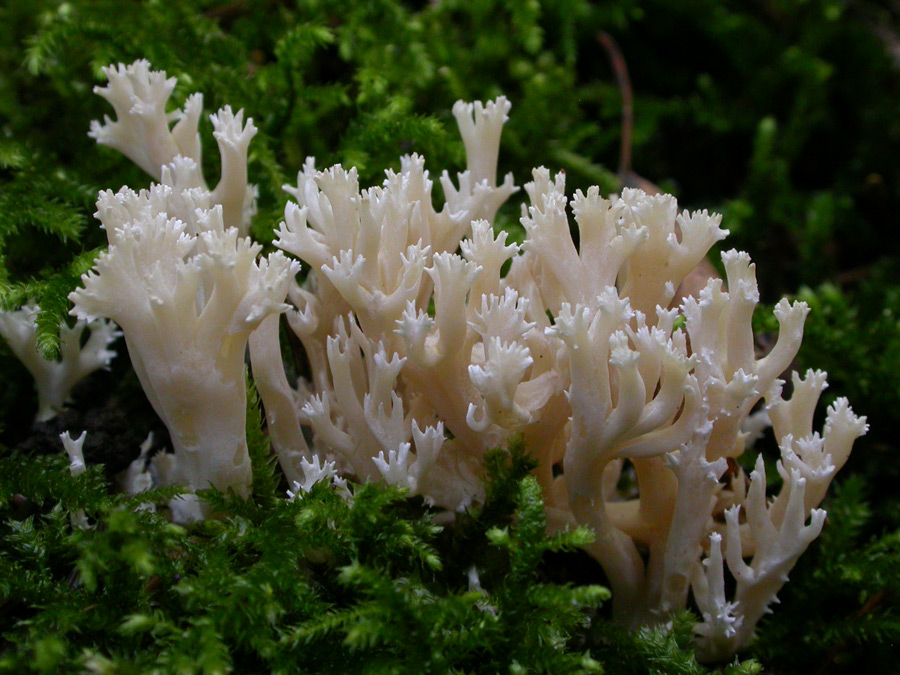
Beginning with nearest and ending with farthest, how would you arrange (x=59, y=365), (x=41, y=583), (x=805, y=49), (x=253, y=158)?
(x=41, y=583)
(x=59, y=365)
(x=253, y=158)
(x=805, y=49)

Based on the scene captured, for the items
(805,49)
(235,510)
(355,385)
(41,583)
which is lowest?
(41,583)

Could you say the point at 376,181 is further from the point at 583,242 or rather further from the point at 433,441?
the point at 433,441

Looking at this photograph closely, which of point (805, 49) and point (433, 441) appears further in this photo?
point (805, 49)

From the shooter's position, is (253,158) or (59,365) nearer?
(59,365)

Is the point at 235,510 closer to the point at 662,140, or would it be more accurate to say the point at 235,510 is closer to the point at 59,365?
the point at 59,365

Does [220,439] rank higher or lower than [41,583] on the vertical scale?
higher

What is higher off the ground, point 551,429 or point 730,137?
point 730,137

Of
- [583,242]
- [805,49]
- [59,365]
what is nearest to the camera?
[583,242]

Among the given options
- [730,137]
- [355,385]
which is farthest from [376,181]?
[730,137]

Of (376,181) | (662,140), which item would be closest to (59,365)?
(376,181)
